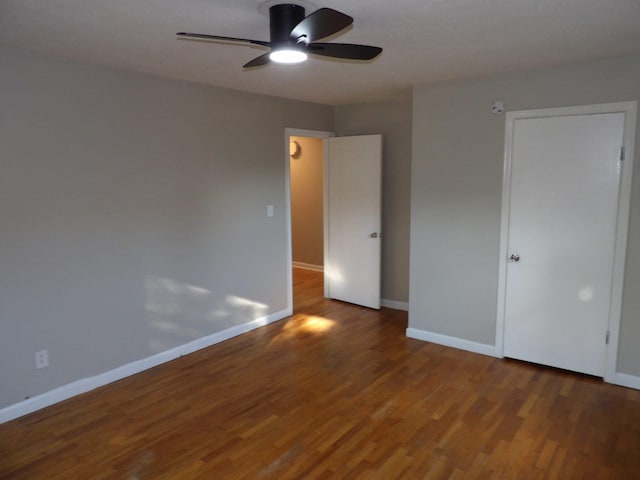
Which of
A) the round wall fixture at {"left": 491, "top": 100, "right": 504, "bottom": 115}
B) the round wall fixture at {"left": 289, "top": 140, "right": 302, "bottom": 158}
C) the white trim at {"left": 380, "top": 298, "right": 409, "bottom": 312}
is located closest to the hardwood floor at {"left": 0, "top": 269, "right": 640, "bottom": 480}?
the white trim at {"left": 380, "top": 298, "right": 409, "bottom": 312}

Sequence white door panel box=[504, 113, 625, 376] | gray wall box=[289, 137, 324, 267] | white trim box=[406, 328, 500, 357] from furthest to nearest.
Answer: gray wall box=[289, 137, 324, 267]
white trim box=[406, 328, 500, 357]
white door panel box=[504, 113, 625, 376]

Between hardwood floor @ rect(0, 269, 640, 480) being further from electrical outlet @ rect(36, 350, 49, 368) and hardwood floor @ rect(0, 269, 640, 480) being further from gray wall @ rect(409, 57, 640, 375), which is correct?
gray wall @ rect(409, 57, 640, 375)

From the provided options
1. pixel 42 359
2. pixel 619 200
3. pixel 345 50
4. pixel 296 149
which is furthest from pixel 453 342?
pixel 296 149

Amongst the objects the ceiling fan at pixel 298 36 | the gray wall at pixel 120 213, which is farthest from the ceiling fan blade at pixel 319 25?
the gray wall at pixel 120 213

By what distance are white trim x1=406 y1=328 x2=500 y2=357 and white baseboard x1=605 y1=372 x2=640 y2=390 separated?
0.86 meters

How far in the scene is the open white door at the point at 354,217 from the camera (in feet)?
16.9

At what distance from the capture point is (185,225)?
3.95 m

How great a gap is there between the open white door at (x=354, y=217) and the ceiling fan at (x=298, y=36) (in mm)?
2874

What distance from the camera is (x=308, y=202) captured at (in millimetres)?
7344

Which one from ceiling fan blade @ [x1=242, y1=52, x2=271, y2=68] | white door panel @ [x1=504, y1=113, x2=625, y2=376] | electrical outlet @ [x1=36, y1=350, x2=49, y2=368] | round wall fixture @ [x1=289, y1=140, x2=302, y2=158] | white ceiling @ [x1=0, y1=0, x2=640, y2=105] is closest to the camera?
white ceiling @ [x1=0, y1=0, x2=640, y2=105]

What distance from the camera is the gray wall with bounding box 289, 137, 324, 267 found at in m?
7.14

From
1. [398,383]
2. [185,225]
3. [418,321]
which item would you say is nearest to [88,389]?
[185,225]

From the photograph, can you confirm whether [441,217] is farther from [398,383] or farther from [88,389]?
[88,389]

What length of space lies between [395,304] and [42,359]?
359 centimetres
